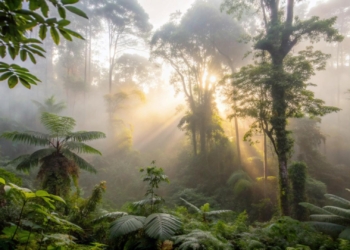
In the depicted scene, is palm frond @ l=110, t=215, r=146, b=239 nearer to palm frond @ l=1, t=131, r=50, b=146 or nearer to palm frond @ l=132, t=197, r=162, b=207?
palm frond @ l=132, t=197, r=162, b=207

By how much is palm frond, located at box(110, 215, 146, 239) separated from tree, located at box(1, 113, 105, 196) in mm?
2616

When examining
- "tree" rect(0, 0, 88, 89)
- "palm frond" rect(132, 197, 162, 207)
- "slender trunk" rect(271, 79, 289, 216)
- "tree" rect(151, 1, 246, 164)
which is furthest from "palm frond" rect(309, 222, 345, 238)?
"tree" rect(151, 1, 246, 164)

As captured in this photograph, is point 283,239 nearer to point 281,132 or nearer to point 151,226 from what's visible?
point 151,226

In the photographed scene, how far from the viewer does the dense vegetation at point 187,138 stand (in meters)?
2.84

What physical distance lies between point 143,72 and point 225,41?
1562 cm

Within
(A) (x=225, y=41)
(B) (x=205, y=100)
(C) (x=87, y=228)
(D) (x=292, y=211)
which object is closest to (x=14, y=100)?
(B) (x=205, y=100)

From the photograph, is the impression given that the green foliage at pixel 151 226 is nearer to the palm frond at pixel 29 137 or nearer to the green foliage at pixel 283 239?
the green foliage at pixel 283 239

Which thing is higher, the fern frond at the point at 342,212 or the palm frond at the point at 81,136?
the palm frond at the point at 81,136

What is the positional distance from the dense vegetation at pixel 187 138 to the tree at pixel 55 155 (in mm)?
32

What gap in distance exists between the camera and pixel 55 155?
5.48 m

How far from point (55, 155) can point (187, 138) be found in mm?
12539

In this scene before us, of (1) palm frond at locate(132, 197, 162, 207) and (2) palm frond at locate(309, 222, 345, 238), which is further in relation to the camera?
(2) palm frond at locate(309, 222, 345, 238)

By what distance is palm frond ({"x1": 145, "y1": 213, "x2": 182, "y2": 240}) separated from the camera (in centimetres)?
287

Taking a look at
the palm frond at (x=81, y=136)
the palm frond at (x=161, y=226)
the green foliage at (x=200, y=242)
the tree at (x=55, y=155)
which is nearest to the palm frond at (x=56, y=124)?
the tree at (x=55, y=155)
